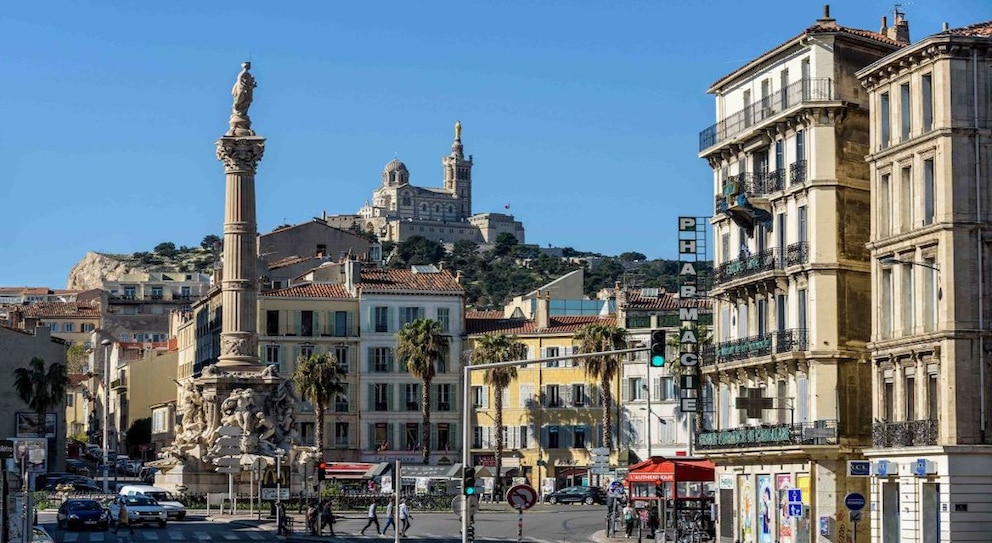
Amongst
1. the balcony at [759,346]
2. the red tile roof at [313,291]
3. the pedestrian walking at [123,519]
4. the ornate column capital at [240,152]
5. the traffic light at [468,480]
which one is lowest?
the pedestrian walking at [123,519]

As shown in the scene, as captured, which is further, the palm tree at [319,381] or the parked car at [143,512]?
the palm tree at [319,381]

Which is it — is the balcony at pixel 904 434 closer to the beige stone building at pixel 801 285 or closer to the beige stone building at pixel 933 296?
the beige stone building at pixel 933 296

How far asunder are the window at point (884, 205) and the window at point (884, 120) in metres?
1.08

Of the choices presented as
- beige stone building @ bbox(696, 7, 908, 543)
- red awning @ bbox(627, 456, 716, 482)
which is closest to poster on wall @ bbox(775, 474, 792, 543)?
beige stone building @ bbox(696, 7, 908, 543)

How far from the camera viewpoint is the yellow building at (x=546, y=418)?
125m

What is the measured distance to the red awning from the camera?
67688mm

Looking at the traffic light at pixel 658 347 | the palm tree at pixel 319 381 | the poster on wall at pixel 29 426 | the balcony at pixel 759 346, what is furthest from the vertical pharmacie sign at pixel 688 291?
the poster on wall at pixel 29 426

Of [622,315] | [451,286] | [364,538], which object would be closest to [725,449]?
[364,538]

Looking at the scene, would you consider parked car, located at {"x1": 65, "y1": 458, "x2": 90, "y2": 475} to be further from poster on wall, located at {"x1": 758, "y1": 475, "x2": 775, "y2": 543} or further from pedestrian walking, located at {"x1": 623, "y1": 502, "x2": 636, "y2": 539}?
poster on wall, located at {"x1": 758, "y1": 475, "x2": 775, "y2": 543}

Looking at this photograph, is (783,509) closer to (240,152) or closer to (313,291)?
(240,152)

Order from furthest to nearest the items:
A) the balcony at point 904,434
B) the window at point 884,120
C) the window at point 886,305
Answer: the window at point 884,120, the window at point 886,305, the balcony at point 904,434

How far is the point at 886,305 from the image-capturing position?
193ft

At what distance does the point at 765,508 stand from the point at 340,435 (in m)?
63.6

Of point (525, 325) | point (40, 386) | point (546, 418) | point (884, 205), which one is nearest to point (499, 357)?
point (546, 418)
